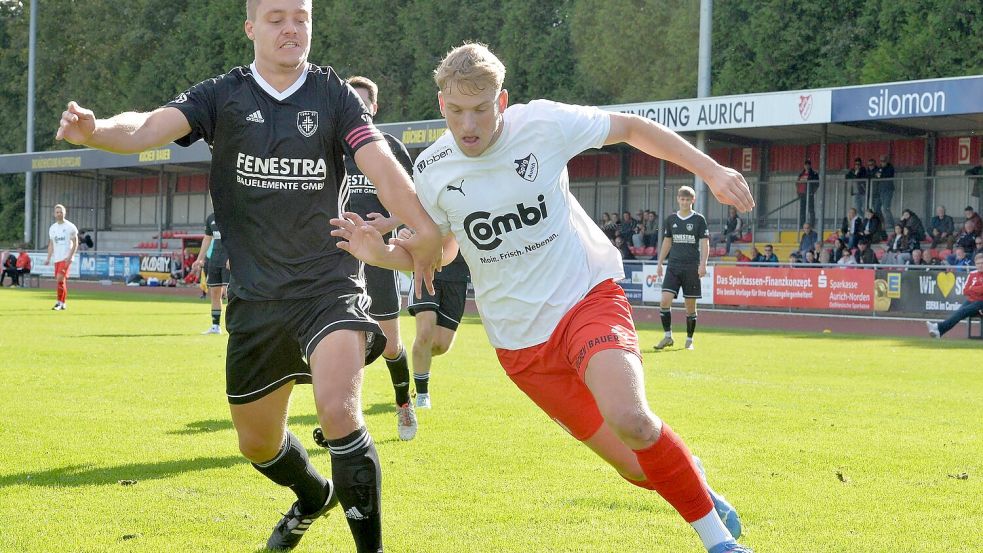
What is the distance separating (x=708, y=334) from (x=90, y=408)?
13.4 metres

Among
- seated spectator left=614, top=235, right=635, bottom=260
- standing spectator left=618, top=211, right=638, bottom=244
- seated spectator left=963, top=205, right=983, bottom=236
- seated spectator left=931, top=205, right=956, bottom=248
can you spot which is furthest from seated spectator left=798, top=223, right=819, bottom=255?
standing spectator left=618, top=211, right=638, bottom=244

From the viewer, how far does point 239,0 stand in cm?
5984

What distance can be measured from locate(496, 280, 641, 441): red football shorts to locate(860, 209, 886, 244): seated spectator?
24144mm

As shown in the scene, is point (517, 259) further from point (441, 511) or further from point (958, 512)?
point (958, 512)

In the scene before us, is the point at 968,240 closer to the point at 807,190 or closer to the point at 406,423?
the point at 807,190

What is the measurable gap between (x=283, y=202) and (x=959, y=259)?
21.4 m

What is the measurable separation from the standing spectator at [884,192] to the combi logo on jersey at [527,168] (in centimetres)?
2711

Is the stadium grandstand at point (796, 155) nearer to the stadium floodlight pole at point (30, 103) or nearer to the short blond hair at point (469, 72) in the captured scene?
the stadium floodlight pole at point (30, 103)

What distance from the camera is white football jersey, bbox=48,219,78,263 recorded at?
23.4 m

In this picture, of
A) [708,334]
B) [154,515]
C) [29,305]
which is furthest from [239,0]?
[154,515]

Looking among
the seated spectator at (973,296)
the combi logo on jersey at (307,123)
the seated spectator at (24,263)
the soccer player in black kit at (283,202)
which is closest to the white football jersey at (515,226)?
the soccer player in black kit at (283,202)

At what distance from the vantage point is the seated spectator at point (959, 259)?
22859 mm

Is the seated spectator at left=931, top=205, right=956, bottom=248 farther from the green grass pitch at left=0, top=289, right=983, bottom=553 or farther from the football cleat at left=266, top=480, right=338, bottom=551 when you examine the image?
the football cleat at left=266, top=480, right=338, bottom=551

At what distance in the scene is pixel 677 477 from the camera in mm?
4305
